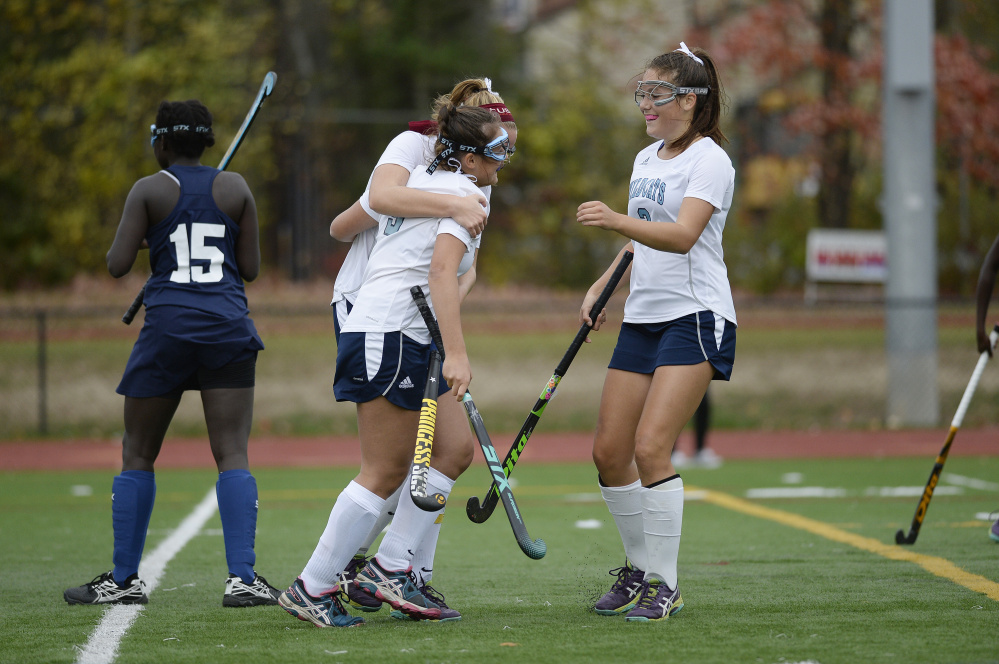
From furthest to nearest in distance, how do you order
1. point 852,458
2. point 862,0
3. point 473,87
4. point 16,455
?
point 862,0, point 16,455, point 852,458, point 473,87

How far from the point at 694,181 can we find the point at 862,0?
66.4 feet

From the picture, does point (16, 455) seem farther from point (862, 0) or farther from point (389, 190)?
point (862, 0)

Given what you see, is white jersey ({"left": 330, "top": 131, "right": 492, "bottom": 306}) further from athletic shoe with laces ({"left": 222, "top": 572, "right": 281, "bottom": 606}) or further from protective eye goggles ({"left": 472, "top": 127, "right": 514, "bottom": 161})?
athletic shoe with laces ({"left": 222, "top": 572, "right": 281, "bottom": 606})

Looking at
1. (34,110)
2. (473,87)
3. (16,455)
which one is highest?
(34,110)

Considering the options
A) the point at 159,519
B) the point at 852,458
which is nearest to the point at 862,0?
the point at 852,458

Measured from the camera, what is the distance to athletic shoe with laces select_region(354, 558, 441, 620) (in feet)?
13.4

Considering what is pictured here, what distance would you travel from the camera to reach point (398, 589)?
4090 millimetres

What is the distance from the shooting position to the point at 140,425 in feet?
15.1

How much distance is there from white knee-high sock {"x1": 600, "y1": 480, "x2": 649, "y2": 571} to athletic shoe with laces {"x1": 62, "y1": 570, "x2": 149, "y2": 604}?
1.98 m

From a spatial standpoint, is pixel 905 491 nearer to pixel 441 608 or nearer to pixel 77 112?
pixel 441 608

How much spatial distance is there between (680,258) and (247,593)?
87.0 inches

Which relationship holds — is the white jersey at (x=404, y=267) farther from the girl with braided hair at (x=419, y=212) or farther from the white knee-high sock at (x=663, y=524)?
the white knee-high sock at (x=663, y=524)

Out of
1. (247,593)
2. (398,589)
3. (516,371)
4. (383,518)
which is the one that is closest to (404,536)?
(398,589)

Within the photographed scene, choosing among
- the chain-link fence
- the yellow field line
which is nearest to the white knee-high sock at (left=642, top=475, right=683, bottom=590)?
the yellow field line
